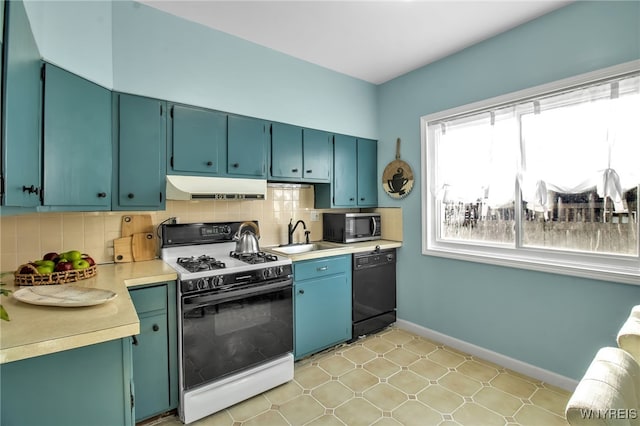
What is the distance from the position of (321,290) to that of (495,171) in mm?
1870

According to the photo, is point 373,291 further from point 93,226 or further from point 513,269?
point 93,226

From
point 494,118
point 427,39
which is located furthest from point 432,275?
point 427,39

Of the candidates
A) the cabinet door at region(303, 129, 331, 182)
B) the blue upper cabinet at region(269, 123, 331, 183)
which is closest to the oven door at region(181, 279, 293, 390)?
the blue upper cabinet at region(269, 123, 331, 183)

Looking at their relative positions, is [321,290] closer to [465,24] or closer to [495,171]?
[495,171]

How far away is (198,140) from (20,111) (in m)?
1.17

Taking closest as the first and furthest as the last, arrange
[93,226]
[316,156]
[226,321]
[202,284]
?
[202,284] → [226,321] → [93,226] → [316,156]

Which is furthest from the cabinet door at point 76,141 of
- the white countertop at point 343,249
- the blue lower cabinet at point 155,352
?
the white countertop at point 343,249

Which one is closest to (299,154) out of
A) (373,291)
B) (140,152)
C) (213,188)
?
(213,188)

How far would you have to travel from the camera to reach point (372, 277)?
3256 mm

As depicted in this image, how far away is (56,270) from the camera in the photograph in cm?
178

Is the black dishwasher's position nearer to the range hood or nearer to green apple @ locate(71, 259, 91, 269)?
the range hood

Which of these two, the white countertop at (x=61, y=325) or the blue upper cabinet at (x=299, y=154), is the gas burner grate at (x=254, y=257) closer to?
the blue upper cabinet at (x=299, y=154)

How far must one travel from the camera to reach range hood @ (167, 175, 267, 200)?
7.40ft

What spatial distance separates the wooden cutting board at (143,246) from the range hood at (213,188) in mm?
402
